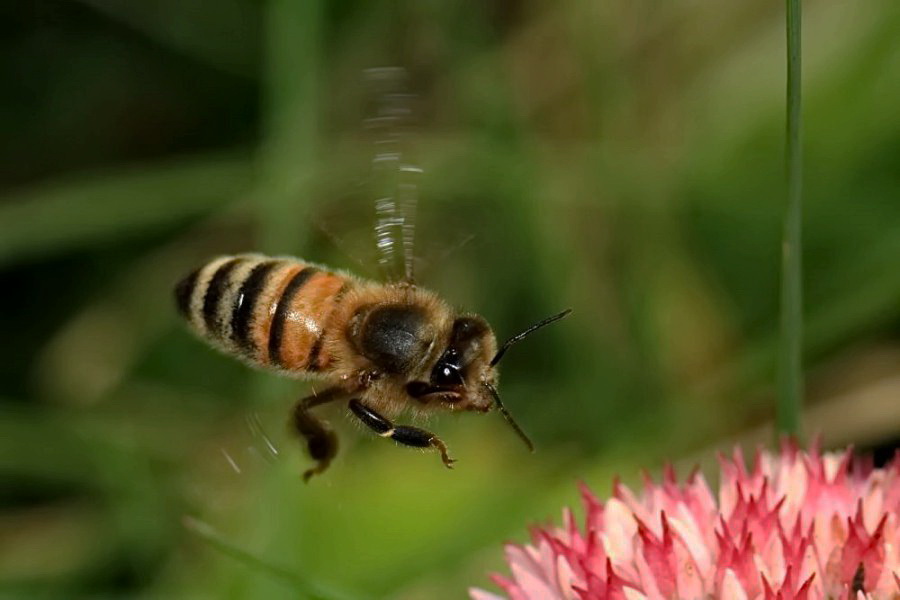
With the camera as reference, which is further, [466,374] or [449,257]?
[449,257]

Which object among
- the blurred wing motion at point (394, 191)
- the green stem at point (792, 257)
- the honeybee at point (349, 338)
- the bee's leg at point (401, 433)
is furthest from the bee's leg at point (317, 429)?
the green stem at point (792, 257)

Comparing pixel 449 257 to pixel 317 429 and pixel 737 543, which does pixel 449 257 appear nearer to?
pixel 317 429

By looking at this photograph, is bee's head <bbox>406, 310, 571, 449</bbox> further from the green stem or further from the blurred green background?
the blurred green background

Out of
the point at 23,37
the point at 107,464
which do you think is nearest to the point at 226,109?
the point at 23,37

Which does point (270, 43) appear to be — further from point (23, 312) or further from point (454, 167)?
point (23, 312)

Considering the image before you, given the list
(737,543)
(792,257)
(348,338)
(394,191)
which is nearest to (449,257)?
(394,191)

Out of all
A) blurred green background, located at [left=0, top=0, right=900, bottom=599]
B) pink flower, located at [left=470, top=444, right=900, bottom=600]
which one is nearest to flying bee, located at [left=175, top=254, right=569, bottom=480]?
pink flower, located at [left=470, top=444, right=900, bottom=600]
